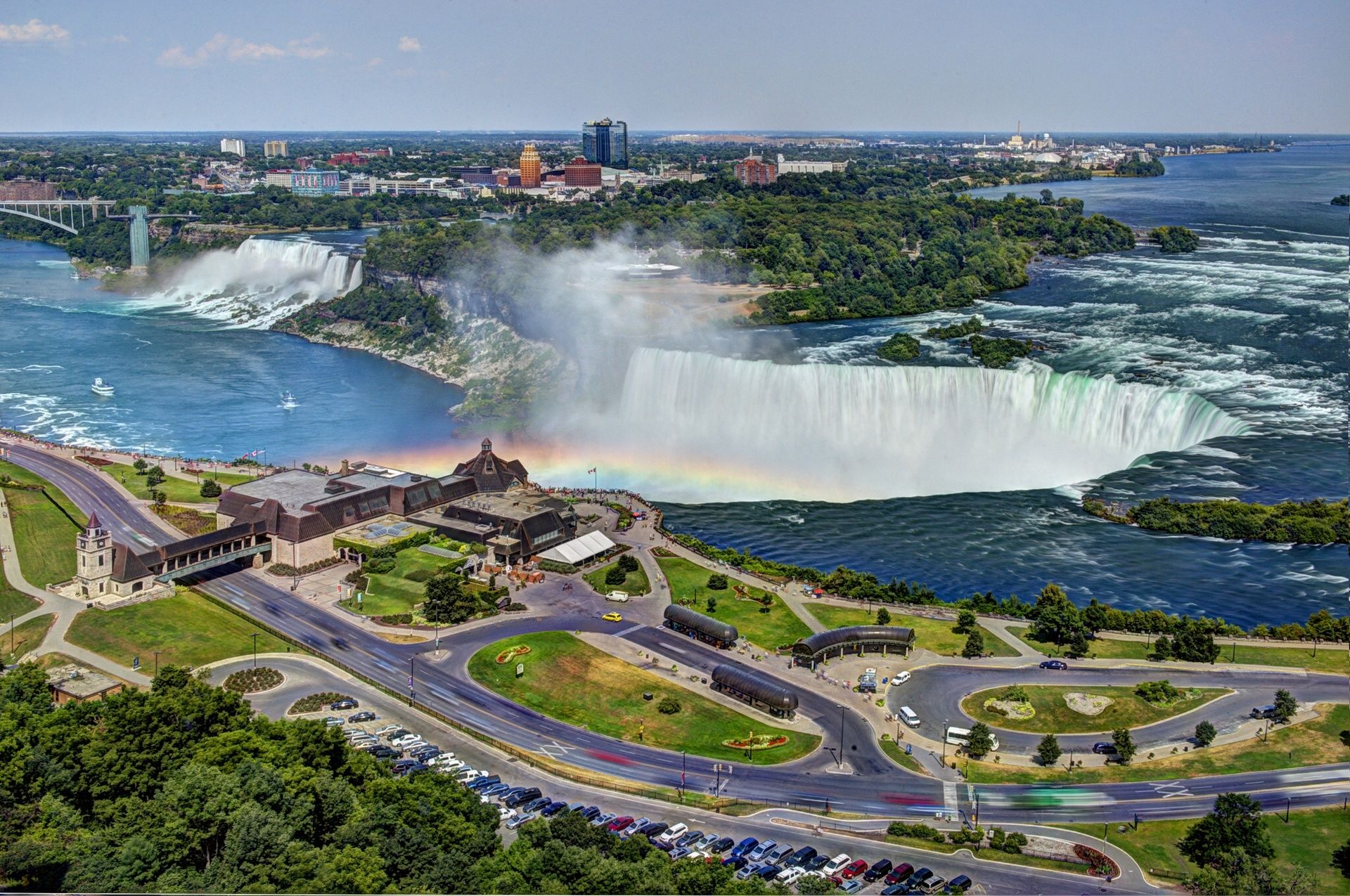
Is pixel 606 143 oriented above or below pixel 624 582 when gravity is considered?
above

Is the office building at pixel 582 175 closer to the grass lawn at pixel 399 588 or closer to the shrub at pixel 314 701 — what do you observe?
the grass lawn at pixel 399 588

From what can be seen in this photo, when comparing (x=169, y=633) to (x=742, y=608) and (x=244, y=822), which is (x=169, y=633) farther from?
(x=742, y=608)

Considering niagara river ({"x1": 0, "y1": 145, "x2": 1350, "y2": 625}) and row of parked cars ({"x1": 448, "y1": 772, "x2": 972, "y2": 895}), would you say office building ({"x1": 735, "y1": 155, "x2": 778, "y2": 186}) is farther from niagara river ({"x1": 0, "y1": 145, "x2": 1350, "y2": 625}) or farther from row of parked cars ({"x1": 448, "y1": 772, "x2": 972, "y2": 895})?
row of parked cars ({"x1": 448, "y1": 772, "x2": 972, "y2": 895})

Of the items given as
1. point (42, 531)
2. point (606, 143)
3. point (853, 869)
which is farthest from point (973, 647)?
point (606, 143)

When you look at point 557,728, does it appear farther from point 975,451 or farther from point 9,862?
point 975,451

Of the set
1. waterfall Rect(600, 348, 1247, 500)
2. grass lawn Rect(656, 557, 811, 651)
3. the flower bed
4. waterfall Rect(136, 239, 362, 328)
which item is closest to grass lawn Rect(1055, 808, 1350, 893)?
grass lawn Rect(656, 557, 811, 651)

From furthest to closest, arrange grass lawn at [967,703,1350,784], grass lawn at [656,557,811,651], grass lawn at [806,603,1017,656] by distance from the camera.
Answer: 1. grass lawn at [656,557,811,651]
2. grass lawn at [806,603,1017,656]
3. grass lawn at [967,703,1350,784]
